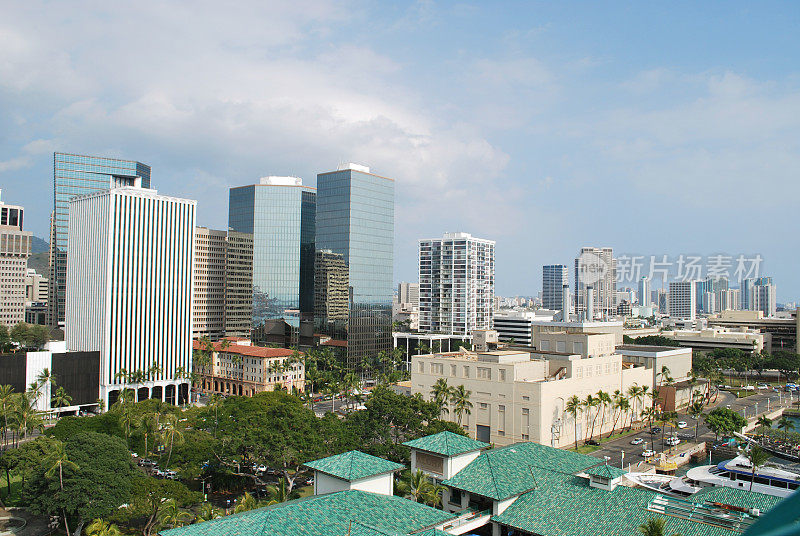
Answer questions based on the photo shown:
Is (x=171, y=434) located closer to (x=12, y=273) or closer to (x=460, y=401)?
(x=460, y=401)

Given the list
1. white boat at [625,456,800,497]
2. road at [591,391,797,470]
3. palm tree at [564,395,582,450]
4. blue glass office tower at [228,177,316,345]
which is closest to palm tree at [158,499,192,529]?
white boat at [625,456,800,497]

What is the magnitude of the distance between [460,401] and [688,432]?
3367cm

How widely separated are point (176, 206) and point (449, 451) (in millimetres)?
70511

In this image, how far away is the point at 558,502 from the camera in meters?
35.3

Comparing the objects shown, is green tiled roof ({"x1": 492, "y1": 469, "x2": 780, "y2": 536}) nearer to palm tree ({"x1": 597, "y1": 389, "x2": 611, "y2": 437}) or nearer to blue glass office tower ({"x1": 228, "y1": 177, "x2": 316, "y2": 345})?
palm tree ({"x1": 597, "y1": 389, "x2": 611, "y2": 437})

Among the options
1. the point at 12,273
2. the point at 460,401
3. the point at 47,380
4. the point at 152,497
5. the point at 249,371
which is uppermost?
the point at 12,273

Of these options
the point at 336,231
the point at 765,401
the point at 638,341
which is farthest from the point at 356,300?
the point at 765,401

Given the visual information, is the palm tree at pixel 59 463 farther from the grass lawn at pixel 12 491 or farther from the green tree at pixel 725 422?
the green tree at pixel 725 422

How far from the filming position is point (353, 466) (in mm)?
32812

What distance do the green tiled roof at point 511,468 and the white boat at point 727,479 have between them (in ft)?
29.9

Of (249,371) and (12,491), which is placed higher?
(249,371)

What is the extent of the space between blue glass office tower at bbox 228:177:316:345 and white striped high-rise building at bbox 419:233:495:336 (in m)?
40.8

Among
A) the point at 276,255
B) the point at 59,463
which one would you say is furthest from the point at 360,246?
the point at 59,463

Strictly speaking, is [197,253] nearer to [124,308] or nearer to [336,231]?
[336,231]
